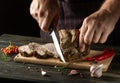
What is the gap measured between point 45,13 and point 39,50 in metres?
0.17

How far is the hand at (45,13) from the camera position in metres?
1.58

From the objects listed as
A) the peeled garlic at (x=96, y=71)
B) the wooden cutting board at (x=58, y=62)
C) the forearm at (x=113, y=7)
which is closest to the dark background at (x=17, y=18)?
the wooden cutting board at (x=58, y=62)

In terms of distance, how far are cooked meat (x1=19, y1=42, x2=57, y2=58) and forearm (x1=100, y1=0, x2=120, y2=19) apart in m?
0.30

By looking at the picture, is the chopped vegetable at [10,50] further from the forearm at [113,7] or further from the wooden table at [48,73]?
the forearm at [113,7]

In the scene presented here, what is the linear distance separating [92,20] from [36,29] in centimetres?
124

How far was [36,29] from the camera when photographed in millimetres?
2643

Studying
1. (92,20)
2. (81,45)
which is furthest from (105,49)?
(92,20)

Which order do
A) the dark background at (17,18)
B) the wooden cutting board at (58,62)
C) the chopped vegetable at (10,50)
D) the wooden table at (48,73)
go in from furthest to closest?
the dark background at (17,18) → the chopped vegetable at (10,50) → the wooden cutting board at (58,62) → the wooden table at (48,73)

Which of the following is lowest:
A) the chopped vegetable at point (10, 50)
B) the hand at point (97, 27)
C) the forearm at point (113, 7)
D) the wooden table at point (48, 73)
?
the wooden table at point (48, 73)

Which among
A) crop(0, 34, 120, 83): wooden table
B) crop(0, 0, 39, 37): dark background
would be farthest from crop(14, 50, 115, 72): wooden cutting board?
crop(0, 0, 39, 37): dark background

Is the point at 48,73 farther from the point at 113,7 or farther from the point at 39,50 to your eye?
the point at 113,7

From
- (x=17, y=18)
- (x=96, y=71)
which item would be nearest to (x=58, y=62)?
(x=96, y=71)

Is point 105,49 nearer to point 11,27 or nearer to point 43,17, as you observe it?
Answer: point 43,17

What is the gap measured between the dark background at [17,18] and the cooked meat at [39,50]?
36.9 inches
